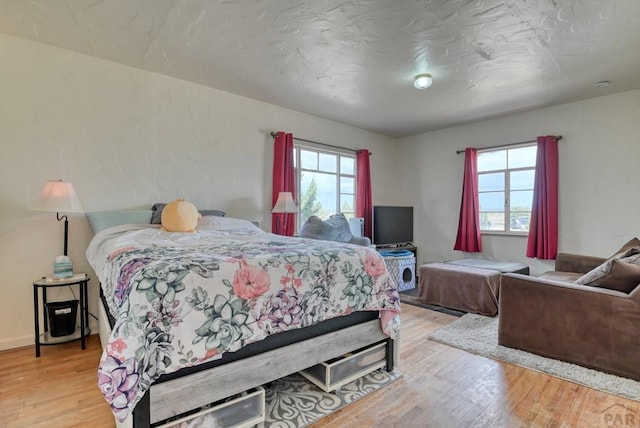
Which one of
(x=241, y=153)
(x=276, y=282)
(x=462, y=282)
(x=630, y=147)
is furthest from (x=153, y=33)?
(x=630, y=147)

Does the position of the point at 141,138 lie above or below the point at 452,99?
below

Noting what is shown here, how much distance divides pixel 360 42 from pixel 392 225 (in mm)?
3206

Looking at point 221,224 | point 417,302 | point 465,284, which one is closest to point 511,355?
point 465,284

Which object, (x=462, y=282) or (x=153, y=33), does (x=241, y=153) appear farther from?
(x=462, y=282)

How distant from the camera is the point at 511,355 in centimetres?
244

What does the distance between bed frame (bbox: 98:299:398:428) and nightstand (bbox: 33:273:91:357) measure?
155cm

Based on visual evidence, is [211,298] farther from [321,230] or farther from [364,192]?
[364,192]

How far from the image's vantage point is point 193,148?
11.4 feet

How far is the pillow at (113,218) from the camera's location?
274cm

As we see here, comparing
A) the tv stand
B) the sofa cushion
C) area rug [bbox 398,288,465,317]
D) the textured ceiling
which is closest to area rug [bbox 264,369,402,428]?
area rug [bbox 398,288,465,317]

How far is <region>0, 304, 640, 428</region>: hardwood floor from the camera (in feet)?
5.54

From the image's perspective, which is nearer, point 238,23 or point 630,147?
point 238,23

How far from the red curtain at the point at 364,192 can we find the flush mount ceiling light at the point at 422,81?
188 cm

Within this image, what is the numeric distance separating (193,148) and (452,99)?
3.10m
